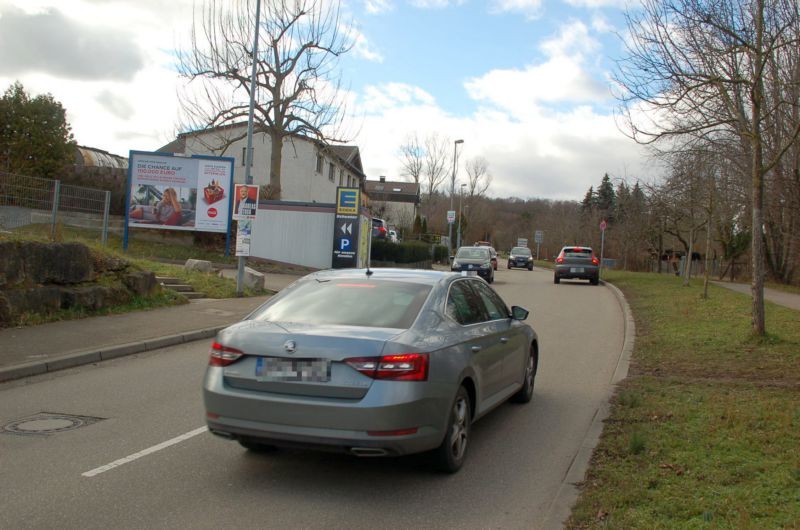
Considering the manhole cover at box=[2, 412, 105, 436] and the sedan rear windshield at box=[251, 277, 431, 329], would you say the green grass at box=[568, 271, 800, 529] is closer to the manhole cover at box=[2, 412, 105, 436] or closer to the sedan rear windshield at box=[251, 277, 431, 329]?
the sedan rear windshield at box=[251, 277, 431, 329]

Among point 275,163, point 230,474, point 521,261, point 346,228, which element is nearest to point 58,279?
point 230,474

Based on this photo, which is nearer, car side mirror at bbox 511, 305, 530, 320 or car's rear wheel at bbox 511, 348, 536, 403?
car side mirror at bbox 511, 305, 530, 320

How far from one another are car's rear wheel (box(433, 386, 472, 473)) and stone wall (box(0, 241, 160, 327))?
859cm

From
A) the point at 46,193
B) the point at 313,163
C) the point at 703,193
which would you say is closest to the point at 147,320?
the point at 46,193

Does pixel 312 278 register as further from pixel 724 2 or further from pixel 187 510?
pixel 724 2

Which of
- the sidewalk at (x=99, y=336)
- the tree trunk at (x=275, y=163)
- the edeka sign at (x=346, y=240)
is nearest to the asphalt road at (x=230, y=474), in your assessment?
the sidewalk at (x=99, y=336)

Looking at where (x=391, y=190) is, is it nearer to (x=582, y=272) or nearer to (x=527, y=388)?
(x=582, y=272)

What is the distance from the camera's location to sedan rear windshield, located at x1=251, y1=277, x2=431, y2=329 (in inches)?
203

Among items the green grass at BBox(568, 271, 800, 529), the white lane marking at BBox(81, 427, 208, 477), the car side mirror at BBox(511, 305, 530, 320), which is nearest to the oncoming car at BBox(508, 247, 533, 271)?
the green grass at BBox(568, 271, 800, 529)

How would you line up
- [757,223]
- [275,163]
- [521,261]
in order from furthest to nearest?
[521,261], [275,163], [757,223]

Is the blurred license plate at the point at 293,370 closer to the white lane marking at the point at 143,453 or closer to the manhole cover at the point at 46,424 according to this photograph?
the white lane marking at the point at 143,453

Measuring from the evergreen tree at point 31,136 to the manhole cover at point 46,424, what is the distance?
2830cm

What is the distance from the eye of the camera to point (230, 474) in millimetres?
5031

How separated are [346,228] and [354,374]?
23.7m
